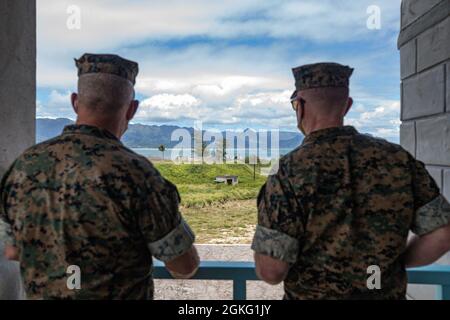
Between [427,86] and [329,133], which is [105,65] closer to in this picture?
[329,133]

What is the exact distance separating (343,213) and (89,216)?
810mm

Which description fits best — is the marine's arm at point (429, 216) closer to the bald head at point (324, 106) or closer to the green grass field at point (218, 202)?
the bald head at point (324, 106)

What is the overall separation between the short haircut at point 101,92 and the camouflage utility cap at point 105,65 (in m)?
0.02

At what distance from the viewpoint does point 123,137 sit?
54.4 inches

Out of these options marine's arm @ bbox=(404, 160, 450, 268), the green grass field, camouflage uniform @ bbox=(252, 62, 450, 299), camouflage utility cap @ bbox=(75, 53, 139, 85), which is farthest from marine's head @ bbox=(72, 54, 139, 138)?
the green grass field

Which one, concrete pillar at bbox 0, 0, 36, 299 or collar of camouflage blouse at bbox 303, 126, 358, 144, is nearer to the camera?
collar of camouflage blouse at bbox 303, 126, 358, 144

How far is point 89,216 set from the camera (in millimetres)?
1183

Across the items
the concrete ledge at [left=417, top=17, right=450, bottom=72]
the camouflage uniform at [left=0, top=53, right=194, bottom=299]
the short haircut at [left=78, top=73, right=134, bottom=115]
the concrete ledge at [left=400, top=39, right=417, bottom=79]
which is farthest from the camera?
the concrete ledge at [left=400, top=39, right=417, bottom=79]

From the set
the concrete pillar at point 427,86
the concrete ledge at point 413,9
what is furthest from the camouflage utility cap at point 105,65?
the concrete ledge at point 413,9

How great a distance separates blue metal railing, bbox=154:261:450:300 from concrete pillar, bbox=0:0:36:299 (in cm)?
81

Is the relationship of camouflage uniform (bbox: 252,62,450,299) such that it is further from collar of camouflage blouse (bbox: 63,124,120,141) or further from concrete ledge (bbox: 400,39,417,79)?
concrete ledge (bbox: 400,39,417,79)

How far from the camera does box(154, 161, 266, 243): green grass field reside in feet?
33.8
